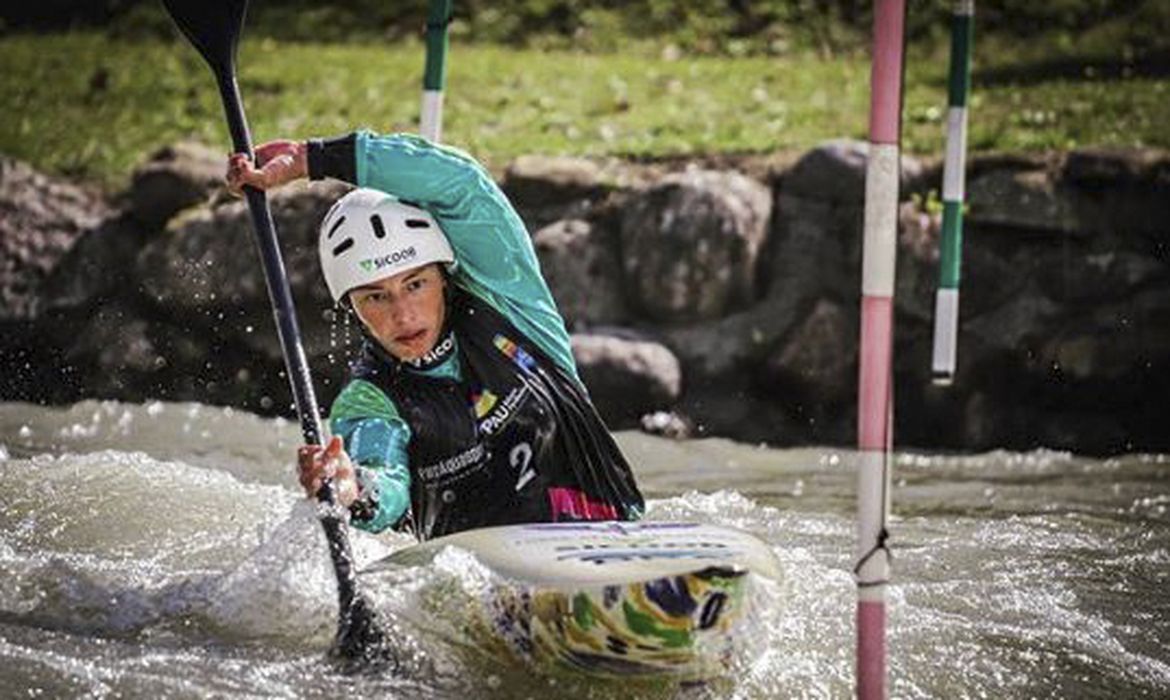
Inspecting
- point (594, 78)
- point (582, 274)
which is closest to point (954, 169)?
point (582, 274)

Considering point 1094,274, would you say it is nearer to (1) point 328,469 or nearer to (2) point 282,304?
(2) point 282,304

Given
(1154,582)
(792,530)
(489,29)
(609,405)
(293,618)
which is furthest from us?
(489,29)

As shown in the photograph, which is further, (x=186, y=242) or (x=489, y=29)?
(x=489, y=29)

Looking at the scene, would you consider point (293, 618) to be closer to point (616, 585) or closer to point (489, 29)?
point (616, 585)

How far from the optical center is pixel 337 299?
18.0ft

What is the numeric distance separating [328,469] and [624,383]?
460cm

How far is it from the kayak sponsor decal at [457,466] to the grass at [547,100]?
4950 mm

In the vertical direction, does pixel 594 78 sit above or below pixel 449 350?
above

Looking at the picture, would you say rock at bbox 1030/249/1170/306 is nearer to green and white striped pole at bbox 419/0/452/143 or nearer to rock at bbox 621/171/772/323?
rock at bbox 621/171/772/323

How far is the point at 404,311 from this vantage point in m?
5.36

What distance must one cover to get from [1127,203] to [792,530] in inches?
129

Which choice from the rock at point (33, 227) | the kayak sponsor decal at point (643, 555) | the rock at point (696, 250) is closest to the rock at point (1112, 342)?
the rock at point (696, 250)

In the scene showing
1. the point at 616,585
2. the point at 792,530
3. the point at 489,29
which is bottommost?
the point at 792,530

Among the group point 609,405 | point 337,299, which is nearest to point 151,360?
point 609,405
